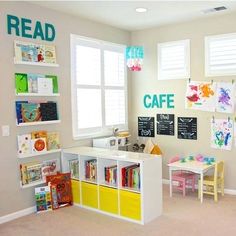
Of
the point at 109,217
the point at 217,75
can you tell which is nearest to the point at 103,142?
the point at 109,217

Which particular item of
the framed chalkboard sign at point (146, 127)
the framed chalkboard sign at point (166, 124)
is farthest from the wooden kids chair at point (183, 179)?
the framed chalkboard sign at point (146, 127)

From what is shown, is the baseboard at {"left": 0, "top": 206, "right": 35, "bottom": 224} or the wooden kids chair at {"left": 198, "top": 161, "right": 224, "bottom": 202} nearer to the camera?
the baseboard at {"left": 0, "top": 206, "right": 35, "bottom": 224}

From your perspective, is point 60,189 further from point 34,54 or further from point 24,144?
point 34,54

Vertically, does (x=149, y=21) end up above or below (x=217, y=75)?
above

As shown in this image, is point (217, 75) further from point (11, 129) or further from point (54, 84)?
point (11, 129)

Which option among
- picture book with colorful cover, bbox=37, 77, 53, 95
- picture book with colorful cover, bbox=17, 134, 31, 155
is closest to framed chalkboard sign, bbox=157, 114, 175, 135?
picture book with colorful cover, bbox=37, 77, 53, 95

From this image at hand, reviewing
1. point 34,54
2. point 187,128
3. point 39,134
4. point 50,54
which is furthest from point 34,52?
point 187,128

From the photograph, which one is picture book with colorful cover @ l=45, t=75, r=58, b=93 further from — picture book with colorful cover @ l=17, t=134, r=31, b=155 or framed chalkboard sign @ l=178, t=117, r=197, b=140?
framed chalkboard sign @ l=178, t=117, r=197, b=140

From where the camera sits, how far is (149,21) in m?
5.02

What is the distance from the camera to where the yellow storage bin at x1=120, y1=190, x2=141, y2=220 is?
367 cm

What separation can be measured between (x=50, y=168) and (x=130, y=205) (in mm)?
1285

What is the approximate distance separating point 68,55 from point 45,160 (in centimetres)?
155

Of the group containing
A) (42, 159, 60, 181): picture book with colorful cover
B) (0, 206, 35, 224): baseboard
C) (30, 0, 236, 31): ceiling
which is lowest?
(0, 206, 35, 224): baseboard

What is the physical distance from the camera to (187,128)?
5145 millimetres
